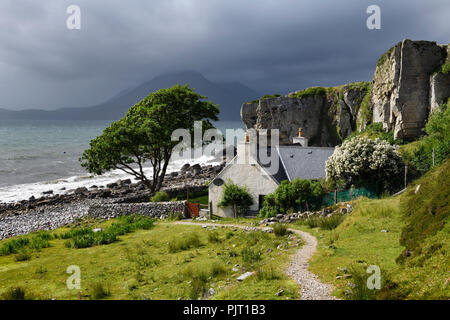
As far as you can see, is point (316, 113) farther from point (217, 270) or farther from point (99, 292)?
A: point (99, 292)

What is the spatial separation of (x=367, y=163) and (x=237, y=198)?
35.3 ft

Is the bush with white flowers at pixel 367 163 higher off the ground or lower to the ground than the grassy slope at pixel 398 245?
higher

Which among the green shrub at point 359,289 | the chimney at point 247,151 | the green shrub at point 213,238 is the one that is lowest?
the green shrub at point 213,238

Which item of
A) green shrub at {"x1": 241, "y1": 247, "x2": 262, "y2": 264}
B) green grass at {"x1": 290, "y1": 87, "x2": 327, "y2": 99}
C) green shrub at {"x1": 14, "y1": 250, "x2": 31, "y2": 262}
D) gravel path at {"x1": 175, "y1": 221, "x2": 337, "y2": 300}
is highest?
green grass at {"x1": 290, "y1": 87, "x2": 327, "y2": 99}

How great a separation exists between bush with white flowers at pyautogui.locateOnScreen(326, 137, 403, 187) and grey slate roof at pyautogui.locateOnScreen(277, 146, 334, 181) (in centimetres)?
297

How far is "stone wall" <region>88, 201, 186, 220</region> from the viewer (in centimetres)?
2725

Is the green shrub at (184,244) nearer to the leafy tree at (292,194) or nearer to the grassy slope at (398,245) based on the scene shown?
the grassy slope at (398,245)

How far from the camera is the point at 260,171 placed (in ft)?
82.4

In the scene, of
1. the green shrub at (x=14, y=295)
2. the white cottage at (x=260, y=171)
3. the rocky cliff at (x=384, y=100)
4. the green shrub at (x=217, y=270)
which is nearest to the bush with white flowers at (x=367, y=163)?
the white cottage at (x=260, y=171)

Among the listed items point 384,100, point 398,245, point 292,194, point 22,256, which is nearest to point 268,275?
point 398,245

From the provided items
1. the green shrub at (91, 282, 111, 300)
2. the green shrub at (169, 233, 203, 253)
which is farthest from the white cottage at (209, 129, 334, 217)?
the green shrub at (91, 282, 111, 300)

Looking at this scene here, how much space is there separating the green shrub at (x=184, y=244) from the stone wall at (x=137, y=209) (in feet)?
30.2

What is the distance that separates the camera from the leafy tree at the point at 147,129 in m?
32.5

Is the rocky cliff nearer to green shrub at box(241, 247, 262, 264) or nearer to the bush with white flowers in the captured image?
the bush with white flowers
